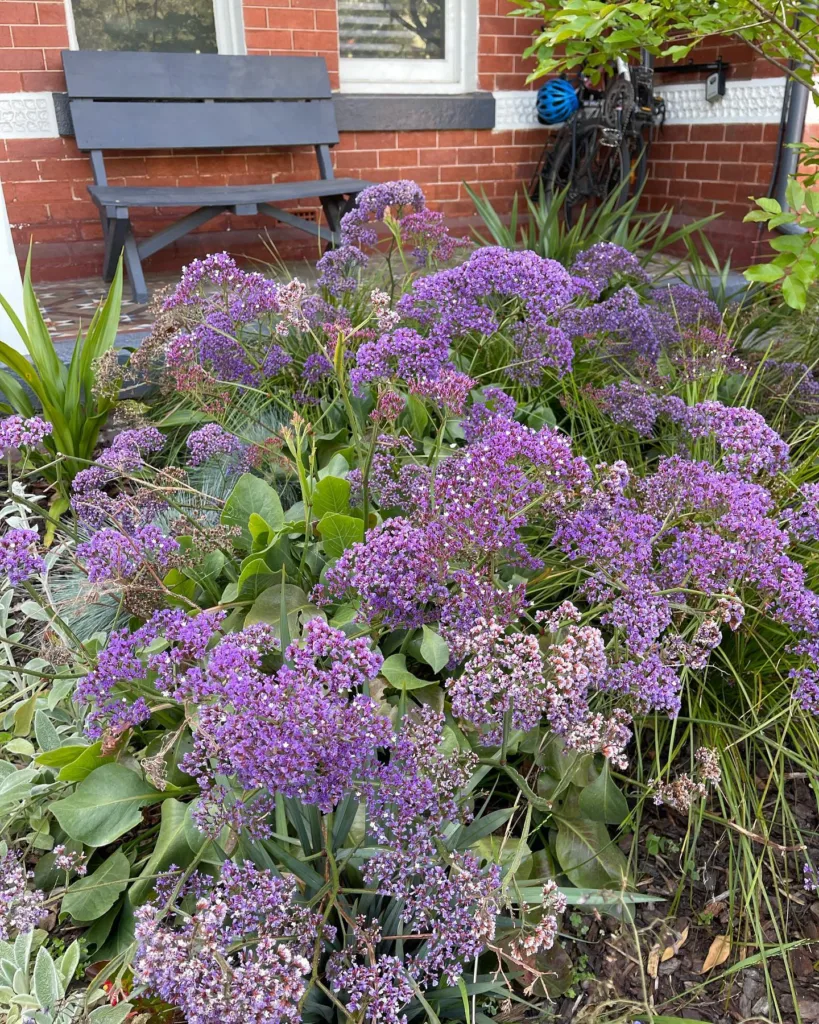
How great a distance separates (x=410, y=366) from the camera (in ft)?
6.00

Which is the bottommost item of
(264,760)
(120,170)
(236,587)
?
(236,587)

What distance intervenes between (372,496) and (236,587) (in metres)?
0.39

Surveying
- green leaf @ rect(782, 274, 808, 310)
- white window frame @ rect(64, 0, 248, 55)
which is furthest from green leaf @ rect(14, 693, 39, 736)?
white window frame @ rect(64, 0, 248, 55)

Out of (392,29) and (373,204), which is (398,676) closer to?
(373,204)

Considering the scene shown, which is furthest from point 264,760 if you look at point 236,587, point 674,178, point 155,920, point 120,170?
point 674,178

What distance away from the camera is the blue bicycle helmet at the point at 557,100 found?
573cm

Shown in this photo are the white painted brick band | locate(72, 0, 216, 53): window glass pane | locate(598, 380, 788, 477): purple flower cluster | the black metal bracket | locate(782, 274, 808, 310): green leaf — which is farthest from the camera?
the black metal bracket

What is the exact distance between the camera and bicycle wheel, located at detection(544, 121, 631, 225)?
5574 millimetres

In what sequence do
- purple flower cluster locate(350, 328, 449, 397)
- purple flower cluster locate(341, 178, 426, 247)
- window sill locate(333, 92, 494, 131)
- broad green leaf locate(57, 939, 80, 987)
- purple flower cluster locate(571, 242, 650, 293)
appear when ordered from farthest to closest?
window sill locate(333, 92, 494, 131) → purple flower cluster locate(571, 242, 650, 293) → purple flower cluster locate(341, 178, 426, 247) → purple flower cluster locate(350, 328, 449, 397) → broad green leaf locate(57, 939, 80, 987)

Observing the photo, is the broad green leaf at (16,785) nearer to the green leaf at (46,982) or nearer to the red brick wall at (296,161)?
the green leaf at (46,982)

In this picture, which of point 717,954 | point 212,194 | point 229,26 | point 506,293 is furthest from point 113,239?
point 717,954

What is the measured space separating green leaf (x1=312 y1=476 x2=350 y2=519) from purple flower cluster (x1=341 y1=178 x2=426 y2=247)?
1124 millimetres

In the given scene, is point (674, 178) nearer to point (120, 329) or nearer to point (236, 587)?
point (120, 329)

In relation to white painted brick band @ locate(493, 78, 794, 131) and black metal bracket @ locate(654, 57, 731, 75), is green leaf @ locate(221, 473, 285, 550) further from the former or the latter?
black metal bracket @ locate(654, 57, 731, 75)
